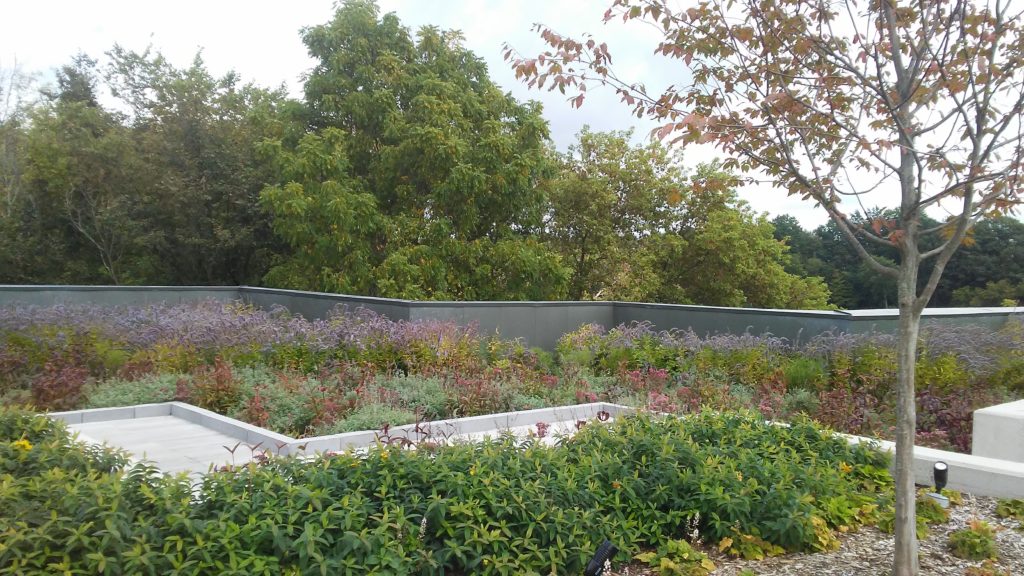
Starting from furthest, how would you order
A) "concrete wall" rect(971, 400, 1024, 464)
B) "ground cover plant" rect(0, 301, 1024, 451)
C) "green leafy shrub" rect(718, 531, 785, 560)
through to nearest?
"ground cover plant" rect(0, 301, 1024, 451), "concrete wall" rect(971, 400, 1024, 464), "green leafy shrub" rect(718, 531, 785, 560)

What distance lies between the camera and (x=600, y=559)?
330 centimetres

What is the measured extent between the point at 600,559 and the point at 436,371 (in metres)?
5.53

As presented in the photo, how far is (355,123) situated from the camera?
19188 millimetres

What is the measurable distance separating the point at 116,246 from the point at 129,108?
4702mm

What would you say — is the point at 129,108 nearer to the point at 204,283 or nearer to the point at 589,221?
the point at 204,283

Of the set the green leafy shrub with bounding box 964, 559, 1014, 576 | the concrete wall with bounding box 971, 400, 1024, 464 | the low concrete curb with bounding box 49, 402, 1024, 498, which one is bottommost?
the green leafy shrub with bounding box 964, 559, 1014, 576

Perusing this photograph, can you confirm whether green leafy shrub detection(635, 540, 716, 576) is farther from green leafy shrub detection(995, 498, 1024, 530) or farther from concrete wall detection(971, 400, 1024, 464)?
concrete wall detection(971, 400, 1024, 464)

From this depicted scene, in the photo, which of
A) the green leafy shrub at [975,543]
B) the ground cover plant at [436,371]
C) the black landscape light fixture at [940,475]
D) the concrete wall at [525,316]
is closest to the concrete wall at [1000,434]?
the ground cover plant at [436,371]

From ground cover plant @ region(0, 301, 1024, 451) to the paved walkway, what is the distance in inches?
16.3

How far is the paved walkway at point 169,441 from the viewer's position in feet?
18.0

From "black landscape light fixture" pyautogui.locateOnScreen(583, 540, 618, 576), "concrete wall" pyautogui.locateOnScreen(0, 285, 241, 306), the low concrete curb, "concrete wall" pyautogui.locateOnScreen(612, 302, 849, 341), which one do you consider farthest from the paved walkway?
"concrete wall" pyautogui.locateOnScreen(0, 285, 241, 306)

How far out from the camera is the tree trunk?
3412 mm

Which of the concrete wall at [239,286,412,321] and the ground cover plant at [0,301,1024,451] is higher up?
the concrete wall at [239,286,412,321]

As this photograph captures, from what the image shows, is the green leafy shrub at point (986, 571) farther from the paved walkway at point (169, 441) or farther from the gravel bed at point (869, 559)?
the paved walkway at point (169, 441)
